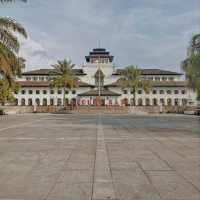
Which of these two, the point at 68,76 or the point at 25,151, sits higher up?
the point at 68,76

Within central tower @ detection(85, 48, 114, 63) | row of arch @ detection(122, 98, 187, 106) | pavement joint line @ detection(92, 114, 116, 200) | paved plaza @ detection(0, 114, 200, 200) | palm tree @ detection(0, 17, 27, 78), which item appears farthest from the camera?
central tower @ detection(85, 48, 114, 63)

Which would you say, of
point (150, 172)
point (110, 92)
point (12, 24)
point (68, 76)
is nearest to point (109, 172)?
point (150, 172)

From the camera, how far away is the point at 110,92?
3526 inches

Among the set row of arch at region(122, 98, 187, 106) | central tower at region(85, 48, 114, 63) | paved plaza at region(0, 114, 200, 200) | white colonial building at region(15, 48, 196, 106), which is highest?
central tower at region(85, 48, 114, 63)

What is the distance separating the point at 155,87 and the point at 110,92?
46.1 feet

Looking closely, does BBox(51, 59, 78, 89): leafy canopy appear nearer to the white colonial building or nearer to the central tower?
the white colonial building

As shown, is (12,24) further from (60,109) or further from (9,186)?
(60,109)

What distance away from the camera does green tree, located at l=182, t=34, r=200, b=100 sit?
35.3 meters

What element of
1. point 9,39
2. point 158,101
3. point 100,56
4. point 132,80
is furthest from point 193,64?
point 100,56

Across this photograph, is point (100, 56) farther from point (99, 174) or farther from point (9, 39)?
point (99, 174)

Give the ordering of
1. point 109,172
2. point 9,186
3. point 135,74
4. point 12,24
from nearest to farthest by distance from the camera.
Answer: point 9,186, point 109,172, point 12,24, point 135,74

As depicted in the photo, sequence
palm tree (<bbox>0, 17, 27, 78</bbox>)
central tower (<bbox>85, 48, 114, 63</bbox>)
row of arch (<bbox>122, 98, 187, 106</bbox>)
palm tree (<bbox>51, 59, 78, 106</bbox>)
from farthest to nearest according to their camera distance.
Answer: central tower (<bbox>85, 48, 114, 63</bbox>) < row of arch (<bbox>122, 98, 187, 106</bbox>) < palm tree (<bbox>51, 59, 78, 106</bbox>) < palm tree (<bbox>0, 17, 27, 78</bbox>)

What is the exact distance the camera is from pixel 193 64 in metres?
38.1

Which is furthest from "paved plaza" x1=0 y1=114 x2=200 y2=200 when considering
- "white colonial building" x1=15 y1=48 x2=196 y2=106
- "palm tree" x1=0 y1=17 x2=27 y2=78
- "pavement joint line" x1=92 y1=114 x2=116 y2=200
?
"white colonial building" x1=15 y1=48 x2=196 y2=106
